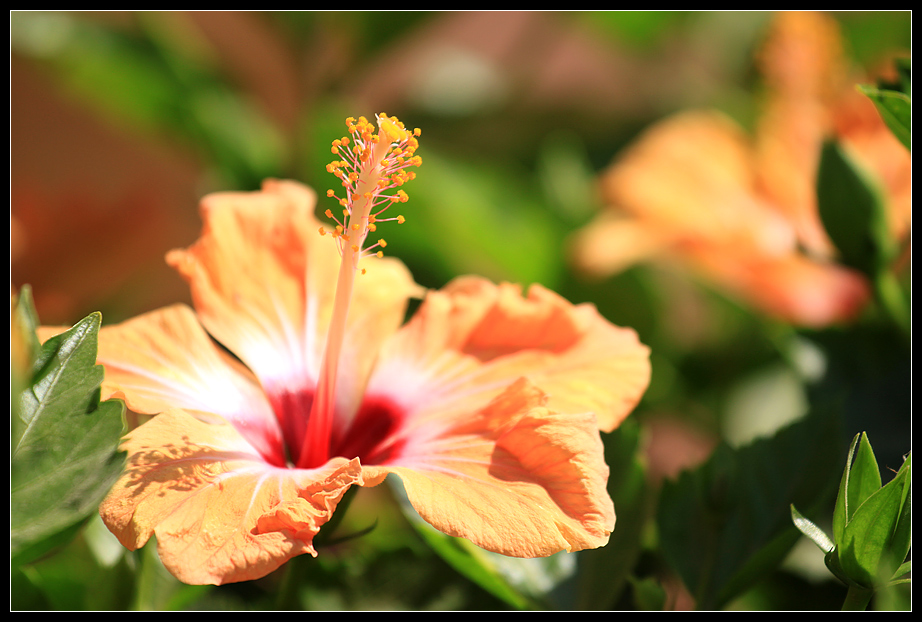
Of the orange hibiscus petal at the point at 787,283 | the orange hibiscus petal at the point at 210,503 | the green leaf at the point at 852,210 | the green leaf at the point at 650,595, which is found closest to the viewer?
the orange hibiscus petal at the point at 210,503

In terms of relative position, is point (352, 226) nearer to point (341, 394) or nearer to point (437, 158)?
point (341, 394)

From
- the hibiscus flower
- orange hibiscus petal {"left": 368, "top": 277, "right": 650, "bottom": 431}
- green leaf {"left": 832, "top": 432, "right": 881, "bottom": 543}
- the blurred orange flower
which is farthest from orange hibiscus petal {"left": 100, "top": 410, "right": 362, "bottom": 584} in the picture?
the blurred orange flower

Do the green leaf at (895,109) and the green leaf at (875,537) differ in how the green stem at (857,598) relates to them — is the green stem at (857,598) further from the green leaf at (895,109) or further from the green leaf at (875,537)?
the green leaf at (895,109)

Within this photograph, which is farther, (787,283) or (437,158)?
(437,158)

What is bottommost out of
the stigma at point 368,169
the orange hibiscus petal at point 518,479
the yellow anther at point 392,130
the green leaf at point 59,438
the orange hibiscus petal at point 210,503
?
the orange hibiscus petal at point 518,479

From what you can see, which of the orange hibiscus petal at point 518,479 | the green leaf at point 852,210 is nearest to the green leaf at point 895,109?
the green leaf at point 852,210

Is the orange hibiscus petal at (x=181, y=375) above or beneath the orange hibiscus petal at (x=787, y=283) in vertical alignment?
above

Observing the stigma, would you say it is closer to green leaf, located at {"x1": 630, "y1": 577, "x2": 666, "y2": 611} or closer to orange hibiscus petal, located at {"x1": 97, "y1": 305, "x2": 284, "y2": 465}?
orange hibiscus petal, located at {"x1": 97, "y1": 305, "x2": 284, "y2": 465}

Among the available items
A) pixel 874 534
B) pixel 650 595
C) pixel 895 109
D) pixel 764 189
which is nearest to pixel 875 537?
pixel 874 534
